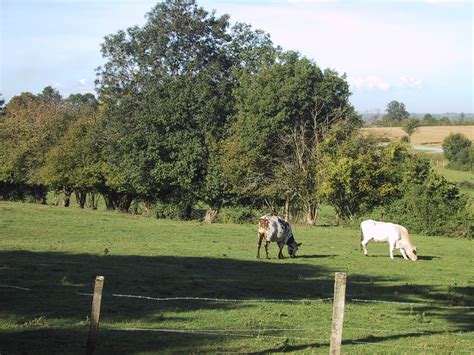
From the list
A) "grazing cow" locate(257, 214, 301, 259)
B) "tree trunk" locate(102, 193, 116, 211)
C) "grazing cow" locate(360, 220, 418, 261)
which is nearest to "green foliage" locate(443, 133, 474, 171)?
"tree trunk" locate(102, 193, 116, 211)

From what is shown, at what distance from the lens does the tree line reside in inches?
1751

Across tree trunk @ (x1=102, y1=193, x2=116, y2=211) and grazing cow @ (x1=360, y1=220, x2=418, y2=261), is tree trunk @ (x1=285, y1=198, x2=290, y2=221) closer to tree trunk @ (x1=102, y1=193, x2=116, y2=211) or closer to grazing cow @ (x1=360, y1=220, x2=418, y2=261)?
tree trunk @ (x1=102, y1=193, x2=116, y2=211)

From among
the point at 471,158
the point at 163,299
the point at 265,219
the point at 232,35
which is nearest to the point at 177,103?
the point at 232,35

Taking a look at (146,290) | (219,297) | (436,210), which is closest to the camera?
(219,297)

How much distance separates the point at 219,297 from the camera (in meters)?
15.8

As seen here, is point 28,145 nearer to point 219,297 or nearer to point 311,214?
point 311,214

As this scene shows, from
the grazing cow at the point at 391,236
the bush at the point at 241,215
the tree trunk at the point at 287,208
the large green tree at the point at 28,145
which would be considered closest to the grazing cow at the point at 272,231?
the grazing cow at the point at 391,236

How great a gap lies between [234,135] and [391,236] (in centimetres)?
2291

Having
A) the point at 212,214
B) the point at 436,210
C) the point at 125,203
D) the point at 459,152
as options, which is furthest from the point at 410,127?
the point at 436,210

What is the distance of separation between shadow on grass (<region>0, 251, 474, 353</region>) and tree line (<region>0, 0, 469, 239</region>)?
2207 cm

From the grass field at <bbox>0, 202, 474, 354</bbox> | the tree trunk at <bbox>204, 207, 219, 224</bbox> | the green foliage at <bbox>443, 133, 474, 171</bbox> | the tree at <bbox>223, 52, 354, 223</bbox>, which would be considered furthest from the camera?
the green foliage at <bbox>443, 133, 474, 171</bbox>

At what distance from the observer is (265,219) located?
78.9ft

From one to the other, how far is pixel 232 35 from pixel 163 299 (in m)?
40.2

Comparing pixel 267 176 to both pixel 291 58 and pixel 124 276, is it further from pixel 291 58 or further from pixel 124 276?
pixel 124 276
